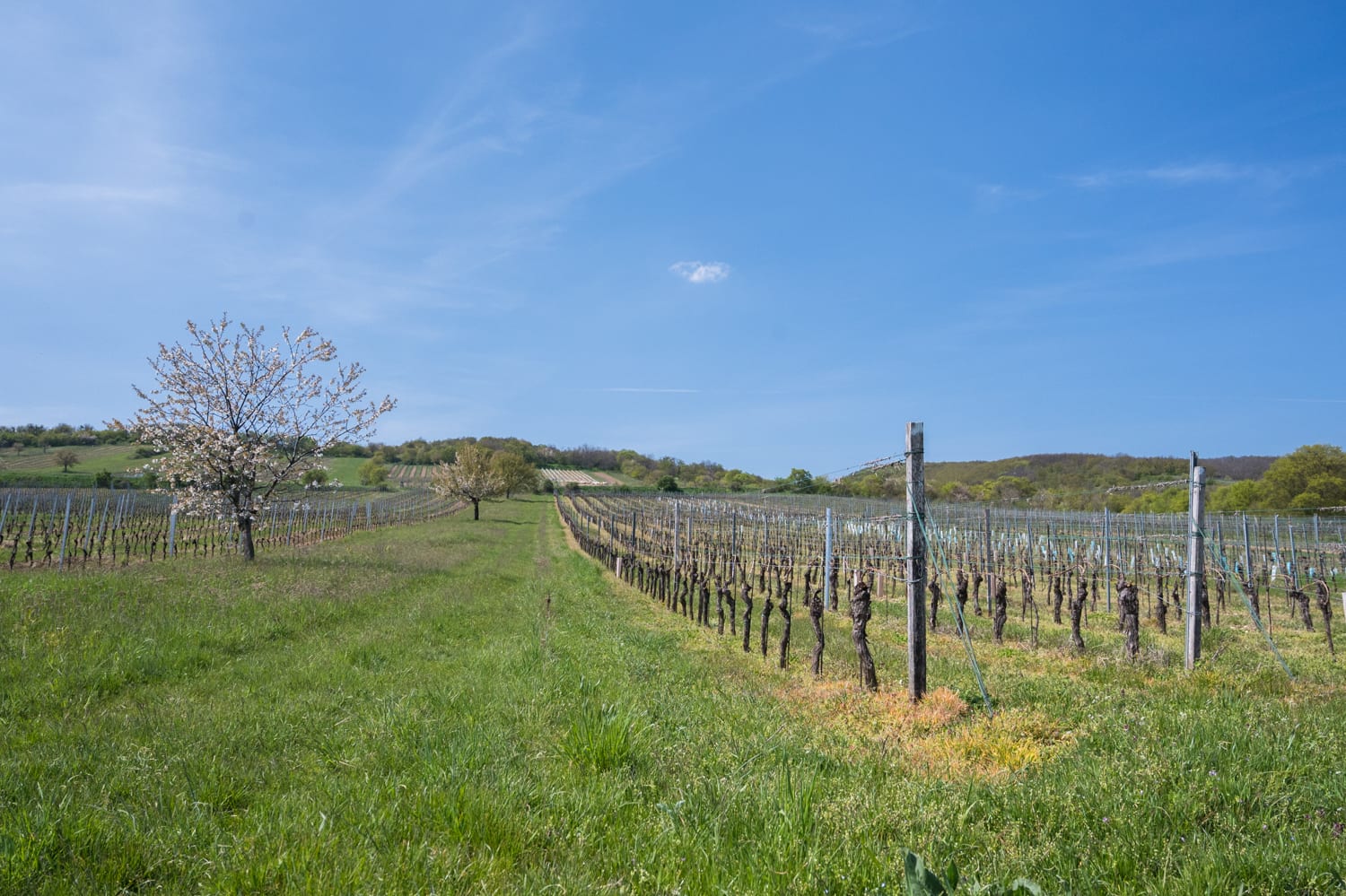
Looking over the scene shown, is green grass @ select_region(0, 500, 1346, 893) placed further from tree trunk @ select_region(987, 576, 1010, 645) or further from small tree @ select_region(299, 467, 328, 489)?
small tree @ select_region(299, 467, 328, 489)

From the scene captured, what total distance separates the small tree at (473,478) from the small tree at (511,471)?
89 centimetres

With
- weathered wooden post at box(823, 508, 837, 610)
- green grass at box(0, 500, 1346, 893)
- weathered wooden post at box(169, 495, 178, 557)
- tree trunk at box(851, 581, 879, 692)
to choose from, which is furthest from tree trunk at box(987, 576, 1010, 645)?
weathered wooden post at box(169, 495, 178, 557)

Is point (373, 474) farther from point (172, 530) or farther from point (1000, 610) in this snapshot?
point (1000, 610)

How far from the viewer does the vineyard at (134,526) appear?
21.6m

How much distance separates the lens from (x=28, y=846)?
3197 mm

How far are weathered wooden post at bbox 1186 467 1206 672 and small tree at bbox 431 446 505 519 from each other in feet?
169

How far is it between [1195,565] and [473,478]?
180ft

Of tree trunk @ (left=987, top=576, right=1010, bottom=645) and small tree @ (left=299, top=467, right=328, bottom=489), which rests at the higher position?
small tree @ (left=299, top=467, right=328, bottom=489)

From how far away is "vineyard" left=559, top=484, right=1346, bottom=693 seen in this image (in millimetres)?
10867

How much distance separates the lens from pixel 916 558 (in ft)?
23.4

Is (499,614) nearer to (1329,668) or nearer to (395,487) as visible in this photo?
(1329,668)

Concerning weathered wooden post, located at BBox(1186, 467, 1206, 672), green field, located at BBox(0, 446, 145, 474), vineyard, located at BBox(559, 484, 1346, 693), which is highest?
green field, located at BBox(0, 446, 145, 474)

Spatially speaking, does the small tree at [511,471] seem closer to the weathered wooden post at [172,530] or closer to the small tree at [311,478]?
the small tree at [311,478]

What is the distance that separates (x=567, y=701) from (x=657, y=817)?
255cm
